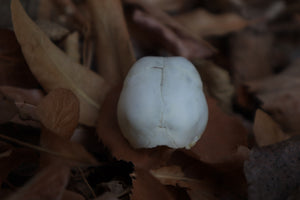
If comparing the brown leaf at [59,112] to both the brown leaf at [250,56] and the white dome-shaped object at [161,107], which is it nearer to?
the white dome-shaped object at [161,107]

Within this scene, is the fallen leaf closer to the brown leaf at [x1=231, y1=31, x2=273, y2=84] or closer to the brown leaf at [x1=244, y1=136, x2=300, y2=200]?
the brown leaf at [x1=244, y1=136, x2=300, y2=200]

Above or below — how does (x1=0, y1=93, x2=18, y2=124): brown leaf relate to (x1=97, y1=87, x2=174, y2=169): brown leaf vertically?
above

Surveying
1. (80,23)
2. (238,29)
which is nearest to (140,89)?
(80,23)

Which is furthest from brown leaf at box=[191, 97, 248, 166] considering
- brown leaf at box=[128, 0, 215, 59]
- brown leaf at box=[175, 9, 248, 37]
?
brown leaf at box=[175, 9, 248, 37]

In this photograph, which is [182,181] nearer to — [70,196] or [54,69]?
[70,196]

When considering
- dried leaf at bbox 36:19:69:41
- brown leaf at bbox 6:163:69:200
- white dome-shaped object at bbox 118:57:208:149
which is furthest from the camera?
dried leaf at bbox 36:19:69:41

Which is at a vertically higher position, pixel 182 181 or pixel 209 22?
pixel 209 22

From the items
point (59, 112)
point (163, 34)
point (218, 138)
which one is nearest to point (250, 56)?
point (163, 34)
